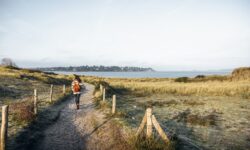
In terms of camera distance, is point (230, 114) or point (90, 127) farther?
point (230, 114)

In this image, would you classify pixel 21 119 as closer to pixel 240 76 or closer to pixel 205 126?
pixel 205 126

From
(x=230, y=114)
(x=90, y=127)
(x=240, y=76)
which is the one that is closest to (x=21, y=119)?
(x=90, y=127)

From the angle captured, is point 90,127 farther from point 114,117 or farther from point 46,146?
point 46,146

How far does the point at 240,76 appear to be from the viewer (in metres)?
52.8

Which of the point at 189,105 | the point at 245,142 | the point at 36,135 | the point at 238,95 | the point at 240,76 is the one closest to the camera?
the point at 36,135

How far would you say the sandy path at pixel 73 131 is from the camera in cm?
1090

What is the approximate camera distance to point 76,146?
10805mm

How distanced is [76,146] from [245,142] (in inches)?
335

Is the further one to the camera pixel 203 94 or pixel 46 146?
pixel 203 94

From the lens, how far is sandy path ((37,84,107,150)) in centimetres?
1090

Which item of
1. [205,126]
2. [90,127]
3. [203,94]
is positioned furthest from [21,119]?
[203,94]

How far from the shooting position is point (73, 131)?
13.3 meters

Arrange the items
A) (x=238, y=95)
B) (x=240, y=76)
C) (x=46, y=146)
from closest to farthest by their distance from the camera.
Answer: (x=46, y=146)
(x=238, y=95)
(x=240, y=76)

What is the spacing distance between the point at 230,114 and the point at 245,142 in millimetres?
8596
